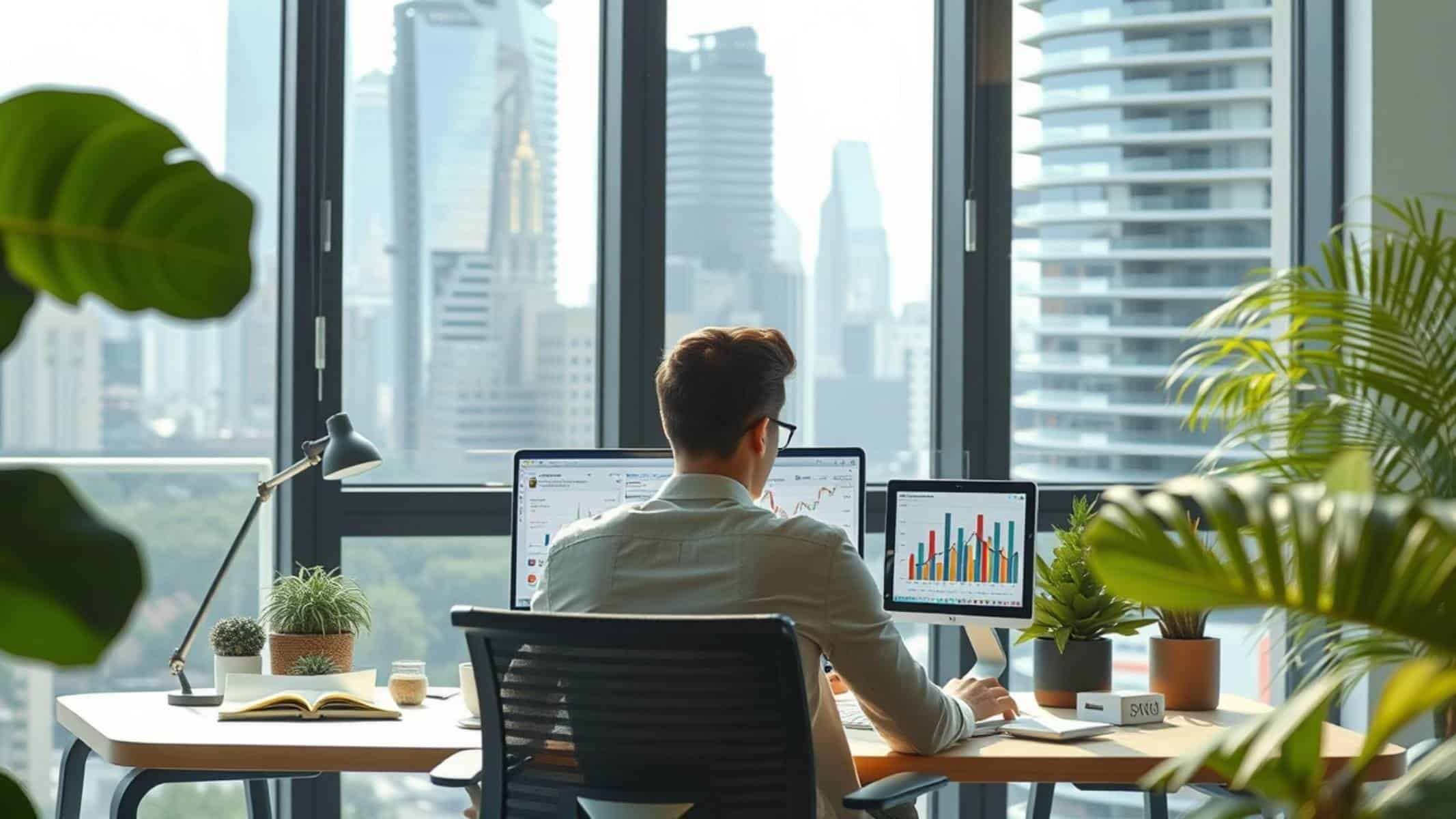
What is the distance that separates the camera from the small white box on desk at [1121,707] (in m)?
2.69

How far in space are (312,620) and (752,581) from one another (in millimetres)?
1247

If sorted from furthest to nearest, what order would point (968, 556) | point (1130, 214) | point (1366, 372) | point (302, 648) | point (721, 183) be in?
point (1130, 214), point (721, 183), point (1366, 372), point (302, 648), point (968, 556)

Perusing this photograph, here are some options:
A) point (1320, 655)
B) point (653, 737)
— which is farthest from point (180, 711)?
point (1320, 655)

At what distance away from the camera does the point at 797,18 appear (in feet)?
12.5

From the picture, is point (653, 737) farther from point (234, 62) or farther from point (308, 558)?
point (234, 62)

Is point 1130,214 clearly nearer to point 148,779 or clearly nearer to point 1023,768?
point 1023,768

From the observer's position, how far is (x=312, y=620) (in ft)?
9.78

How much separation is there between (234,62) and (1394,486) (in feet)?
8.67

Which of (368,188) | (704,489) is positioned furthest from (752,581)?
(368,188)

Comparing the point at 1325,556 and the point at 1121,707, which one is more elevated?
the point at 1325,556

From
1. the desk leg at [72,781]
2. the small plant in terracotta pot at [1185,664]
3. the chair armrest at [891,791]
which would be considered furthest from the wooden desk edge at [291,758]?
the small plant in terracotta pot at [1185,664]

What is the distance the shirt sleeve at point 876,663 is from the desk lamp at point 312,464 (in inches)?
47.1

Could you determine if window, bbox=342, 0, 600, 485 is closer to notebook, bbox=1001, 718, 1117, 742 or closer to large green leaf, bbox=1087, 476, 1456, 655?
notebook, bbox=1001, 718, 1117, 742

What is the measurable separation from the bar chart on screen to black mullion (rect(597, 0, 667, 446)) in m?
0.87
